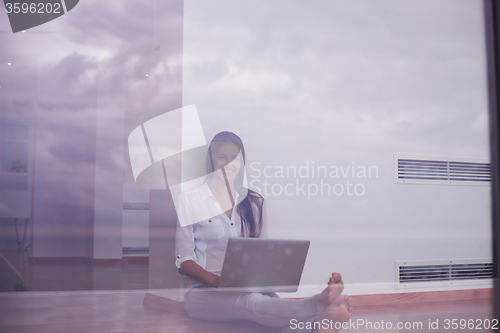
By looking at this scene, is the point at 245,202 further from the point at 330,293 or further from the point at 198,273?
the point at 330,293

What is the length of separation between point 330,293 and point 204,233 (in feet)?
1.78

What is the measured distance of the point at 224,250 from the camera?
5.56 ft

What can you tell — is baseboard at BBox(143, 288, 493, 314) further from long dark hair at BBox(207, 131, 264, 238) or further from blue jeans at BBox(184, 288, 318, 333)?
long dark hair at BBox(207, 131, 264, 238)

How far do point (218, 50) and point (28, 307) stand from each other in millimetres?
1166

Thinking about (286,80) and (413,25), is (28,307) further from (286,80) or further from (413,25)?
(413,25)

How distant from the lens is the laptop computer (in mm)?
1617

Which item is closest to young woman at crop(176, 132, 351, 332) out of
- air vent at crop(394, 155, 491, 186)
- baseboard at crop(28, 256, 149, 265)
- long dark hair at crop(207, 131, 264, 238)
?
long dark hair at crop(207, 131, 264, 238)

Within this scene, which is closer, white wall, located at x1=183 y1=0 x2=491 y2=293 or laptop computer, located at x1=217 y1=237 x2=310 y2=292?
laptop computer, located at x1=217 y1=237 x2=310 y2=292

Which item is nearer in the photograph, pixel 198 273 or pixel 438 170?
pixel 198 273

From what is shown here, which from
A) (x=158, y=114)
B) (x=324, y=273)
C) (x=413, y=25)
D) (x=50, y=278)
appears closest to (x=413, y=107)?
(x=413, y=25)

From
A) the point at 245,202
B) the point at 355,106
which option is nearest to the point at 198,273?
the point at 245,202

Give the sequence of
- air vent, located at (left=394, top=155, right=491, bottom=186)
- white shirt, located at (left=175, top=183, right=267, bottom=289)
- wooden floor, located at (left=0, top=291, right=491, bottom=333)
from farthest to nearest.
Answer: air vent, located at (left=394, top=155, right=491, bottom=186) → white shirt, located at (left=175, top=183, right=267, bottom=289) → wooden floor, located at (left=0, top=291, right=491, bottom=333)

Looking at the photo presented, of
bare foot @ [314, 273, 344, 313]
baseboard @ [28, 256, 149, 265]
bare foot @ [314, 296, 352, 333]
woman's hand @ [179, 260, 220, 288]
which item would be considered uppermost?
baseboard @ [28, 256, 149, 265]

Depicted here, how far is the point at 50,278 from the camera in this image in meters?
1.47
